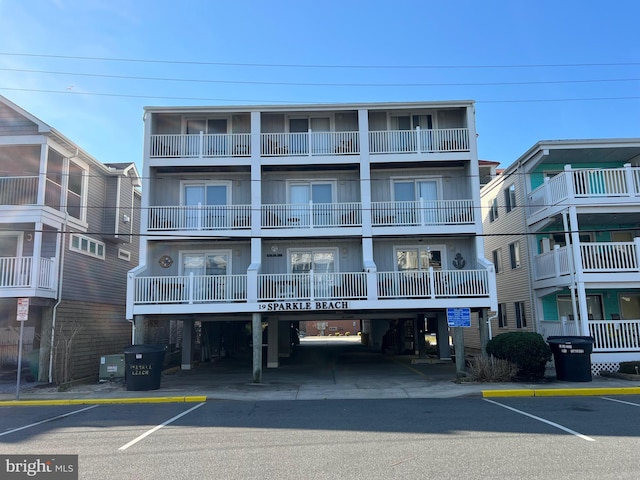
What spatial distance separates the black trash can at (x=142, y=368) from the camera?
Result: 14.3 m

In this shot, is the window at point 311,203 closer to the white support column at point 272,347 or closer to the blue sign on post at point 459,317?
the white support column at point 272,347

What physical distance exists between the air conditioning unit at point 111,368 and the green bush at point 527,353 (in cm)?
1212

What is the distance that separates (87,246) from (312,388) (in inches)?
443

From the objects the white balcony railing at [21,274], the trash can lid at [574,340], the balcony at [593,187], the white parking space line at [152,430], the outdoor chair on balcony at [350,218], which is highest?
the balcony at [593,187]

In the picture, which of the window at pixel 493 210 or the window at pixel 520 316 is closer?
the window at pixel 520 316

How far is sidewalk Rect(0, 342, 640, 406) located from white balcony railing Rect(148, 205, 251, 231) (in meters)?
5.36

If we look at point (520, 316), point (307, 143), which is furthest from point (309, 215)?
point (520, 316)

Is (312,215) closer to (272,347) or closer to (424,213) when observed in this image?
(424,213)

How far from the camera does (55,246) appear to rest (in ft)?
57.0

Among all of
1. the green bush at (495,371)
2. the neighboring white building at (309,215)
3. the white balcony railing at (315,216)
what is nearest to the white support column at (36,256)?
the neighboring white building at (309,215)

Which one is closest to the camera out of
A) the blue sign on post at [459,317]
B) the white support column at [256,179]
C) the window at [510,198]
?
the blue sign on post at [459,317]

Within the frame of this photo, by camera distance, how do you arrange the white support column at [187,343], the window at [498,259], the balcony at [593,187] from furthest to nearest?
the window at [498,259] → the white support column at [187,343] → the balcony at [593,187]

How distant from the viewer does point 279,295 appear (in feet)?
55.2

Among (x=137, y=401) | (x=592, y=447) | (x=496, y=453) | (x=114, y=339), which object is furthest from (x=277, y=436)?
(x=114, y=339)
